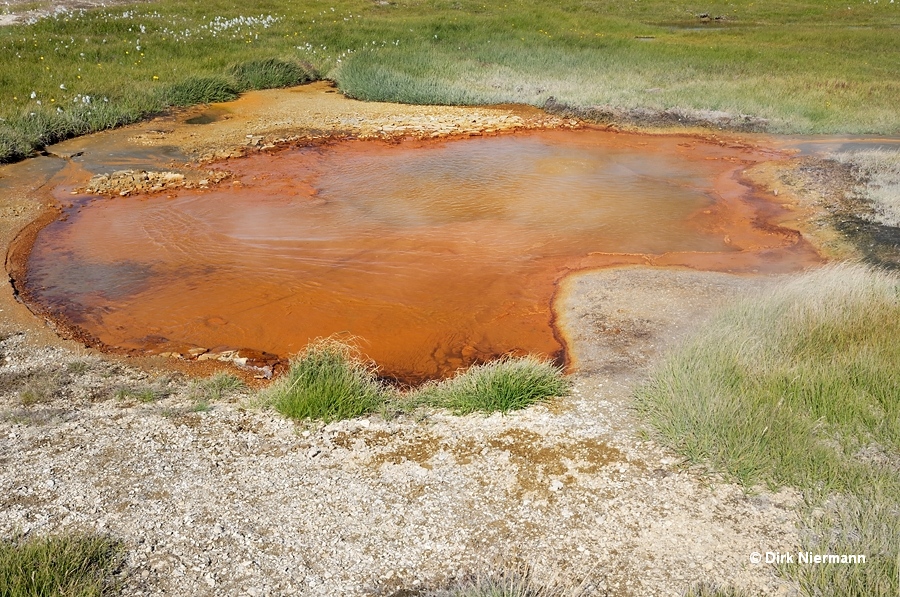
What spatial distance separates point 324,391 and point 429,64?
1570 cm

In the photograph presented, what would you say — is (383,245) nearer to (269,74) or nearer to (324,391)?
(324,391)

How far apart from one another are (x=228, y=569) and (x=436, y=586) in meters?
1.18

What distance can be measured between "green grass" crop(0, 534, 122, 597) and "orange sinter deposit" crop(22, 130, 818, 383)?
315cm

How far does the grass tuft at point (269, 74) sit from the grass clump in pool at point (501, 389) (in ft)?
47.1

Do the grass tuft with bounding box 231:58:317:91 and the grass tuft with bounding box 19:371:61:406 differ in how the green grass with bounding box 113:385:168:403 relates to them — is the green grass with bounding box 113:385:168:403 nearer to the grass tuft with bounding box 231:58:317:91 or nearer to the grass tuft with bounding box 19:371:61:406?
the grass tuft with bounding box 19:371:61:406

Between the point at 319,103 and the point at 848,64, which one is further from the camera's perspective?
the point at 848,64

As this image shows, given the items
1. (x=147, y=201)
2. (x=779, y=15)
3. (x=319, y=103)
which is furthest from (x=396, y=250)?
(x=779, y=15)

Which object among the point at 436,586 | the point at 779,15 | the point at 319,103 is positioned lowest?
the point at 436,586

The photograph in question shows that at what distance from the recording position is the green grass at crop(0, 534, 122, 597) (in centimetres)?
356

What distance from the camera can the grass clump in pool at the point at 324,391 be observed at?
5477 millimetres

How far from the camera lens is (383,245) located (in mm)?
9562

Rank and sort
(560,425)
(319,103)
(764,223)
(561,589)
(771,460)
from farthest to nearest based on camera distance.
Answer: (319,103)
(764,223)
(560,425)
(771,460)
(561,589)

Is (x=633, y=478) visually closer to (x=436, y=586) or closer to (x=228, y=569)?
(x=436, y=586)

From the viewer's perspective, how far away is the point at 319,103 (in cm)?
1670
